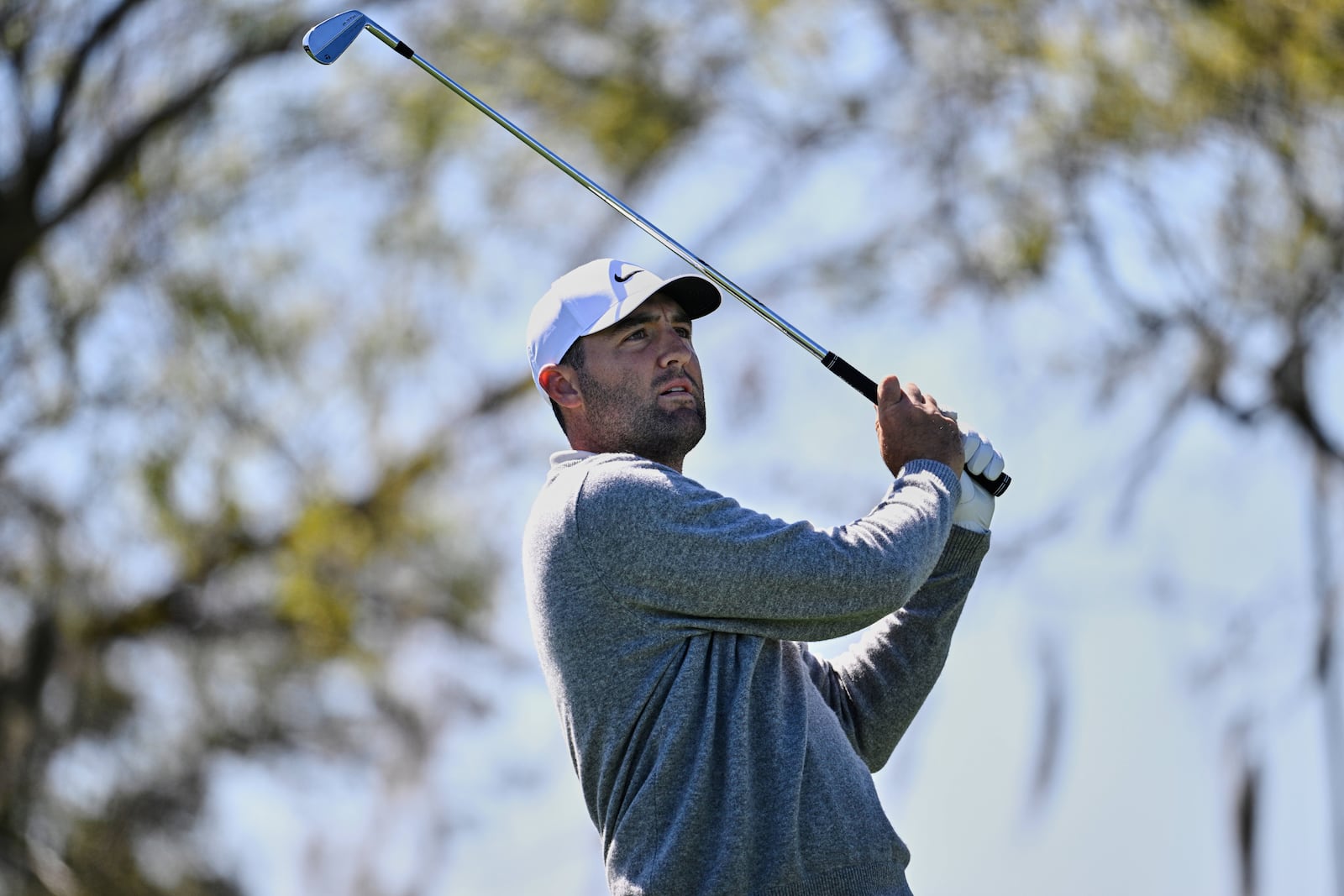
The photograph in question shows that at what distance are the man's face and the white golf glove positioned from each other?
1.15 feet

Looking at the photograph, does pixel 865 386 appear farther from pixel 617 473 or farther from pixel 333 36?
pixel 333 36

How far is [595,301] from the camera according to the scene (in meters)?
2.32

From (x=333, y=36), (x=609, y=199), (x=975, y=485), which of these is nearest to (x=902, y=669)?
(x=975, y=485)

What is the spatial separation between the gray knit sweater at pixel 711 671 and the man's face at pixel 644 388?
0.41 ft

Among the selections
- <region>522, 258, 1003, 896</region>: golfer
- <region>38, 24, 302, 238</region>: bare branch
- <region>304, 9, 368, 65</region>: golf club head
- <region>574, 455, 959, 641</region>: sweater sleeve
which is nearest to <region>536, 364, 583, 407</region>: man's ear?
<region>522, 258, 1003, 896</region>: golfer

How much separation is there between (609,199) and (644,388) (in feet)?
1.46

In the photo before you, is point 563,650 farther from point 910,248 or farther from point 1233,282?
point 910,248

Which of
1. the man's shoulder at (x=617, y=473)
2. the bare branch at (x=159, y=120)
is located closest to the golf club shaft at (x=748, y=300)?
the man's shoulder at (x=617, y=473)

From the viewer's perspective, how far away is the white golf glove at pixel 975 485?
→ 7.57 ft

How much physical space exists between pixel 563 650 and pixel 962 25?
302 inches

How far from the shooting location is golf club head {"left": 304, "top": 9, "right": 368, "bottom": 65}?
283cm

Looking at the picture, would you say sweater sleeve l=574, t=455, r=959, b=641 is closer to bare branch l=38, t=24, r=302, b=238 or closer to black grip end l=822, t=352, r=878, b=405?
black grip end l=822, t=352, r=878, b=405

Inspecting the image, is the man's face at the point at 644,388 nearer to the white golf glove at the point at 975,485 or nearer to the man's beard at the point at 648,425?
the man's beard at the point at 648,425

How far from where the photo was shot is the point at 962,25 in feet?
30.2
